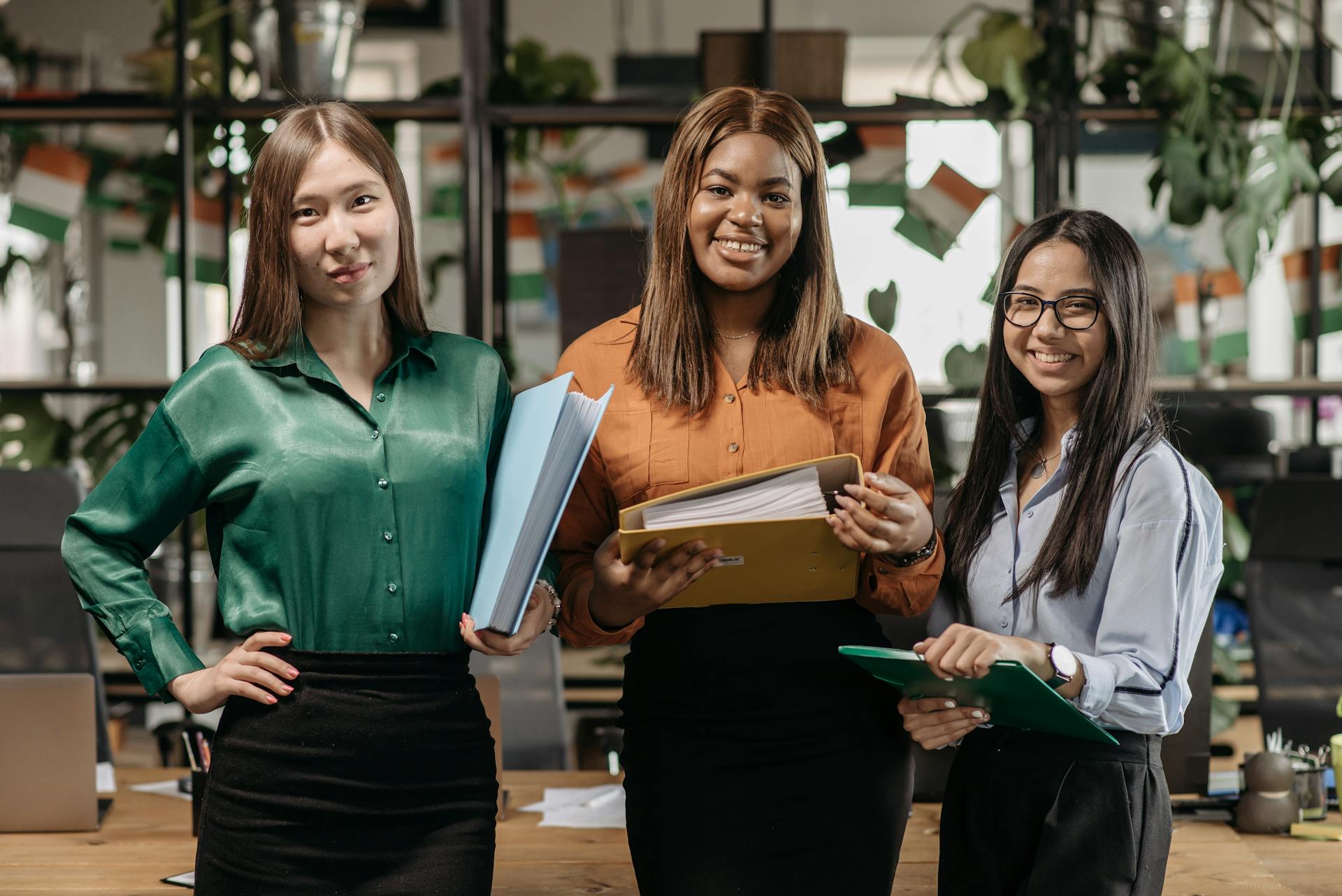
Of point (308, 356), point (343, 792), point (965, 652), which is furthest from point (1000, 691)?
point (308, 356)

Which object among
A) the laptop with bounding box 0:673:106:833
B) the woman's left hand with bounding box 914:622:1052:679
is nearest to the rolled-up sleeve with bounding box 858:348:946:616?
the woman's left hand with bounding box 914:622:1052:679

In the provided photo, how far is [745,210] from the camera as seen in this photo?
4.68 feet

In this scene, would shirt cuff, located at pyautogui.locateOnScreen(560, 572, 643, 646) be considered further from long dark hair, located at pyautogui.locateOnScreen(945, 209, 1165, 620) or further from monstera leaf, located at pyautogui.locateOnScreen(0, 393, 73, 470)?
monstera leaf, located at pyautogui.locateOnScreen(0, 393, 73, 470)

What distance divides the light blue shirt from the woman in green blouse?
0.56 meters

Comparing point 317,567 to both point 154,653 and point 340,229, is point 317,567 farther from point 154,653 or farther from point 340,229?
point 340,229

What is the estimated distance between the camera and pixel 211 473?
1287mm

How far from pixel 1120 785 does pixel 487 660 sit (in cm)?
146

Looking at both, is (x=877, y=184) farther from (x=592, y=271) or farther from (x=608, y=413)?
(x=608, y=413)

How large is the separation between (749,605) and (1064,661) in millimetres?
343

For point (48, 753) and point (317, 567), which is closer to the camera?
point (317, 567)

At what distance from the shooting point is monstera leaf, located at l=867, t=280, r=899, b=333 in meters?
3.06

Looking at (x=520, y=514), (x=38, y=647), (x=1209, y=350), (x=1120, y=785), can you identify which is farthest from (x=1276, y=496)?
(x=38, y=647)

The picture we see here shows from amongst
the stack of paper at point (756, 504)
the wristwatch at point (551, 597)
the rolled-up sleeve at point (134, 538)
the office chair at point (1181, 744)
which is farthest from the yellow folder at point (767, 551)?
the office chair at point (1181, 744)

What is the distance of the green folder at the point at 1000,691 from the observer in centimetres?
125
